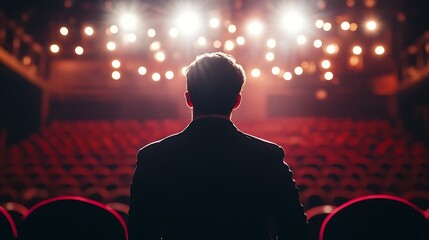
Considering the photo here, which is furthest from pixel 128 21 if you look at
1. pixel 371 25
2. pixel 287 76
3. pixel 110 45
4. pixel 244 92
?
pixel 244 92

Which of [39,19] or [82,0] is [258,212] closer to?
[82,0]

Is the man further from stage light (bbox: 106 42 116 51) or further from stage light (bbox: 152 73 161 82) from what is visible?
stage light (bbox: 106 42 116 51)

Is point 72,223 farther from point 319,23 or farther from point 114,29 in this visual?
point 114,29

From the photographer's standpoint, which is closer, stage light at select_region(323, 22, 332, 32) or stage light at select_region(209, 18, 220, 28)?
stage light at select_region(323, 22, 332, 32)

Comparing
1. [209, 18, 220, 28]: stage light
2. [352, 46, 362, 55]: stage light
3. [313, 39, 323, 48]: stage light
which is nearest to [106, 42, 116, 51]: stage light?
[209, 18, 220, 28]: stage light

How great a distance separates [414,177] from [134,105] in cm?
657

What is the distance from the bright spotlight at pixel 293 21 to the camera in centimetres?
512

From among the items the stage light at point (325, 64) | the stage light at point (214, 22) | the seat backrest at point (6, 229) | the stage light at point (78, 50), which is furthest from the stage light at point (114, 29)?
the seat backrest at point (6, 229)

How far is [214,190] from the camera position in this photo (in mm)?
1148

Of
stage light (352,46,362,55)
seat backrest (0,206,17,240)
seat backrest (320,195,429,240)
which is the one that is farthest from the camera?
stage light (352,46,362,55)

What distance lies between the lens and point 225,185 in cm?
115

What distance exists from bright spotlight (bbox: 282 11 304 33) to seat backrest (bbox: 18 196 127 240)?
13.8 feet

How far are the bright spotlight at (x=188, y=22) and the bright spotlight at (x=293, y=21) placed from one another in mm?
1052

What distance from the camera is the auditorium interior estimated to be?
198 inches
